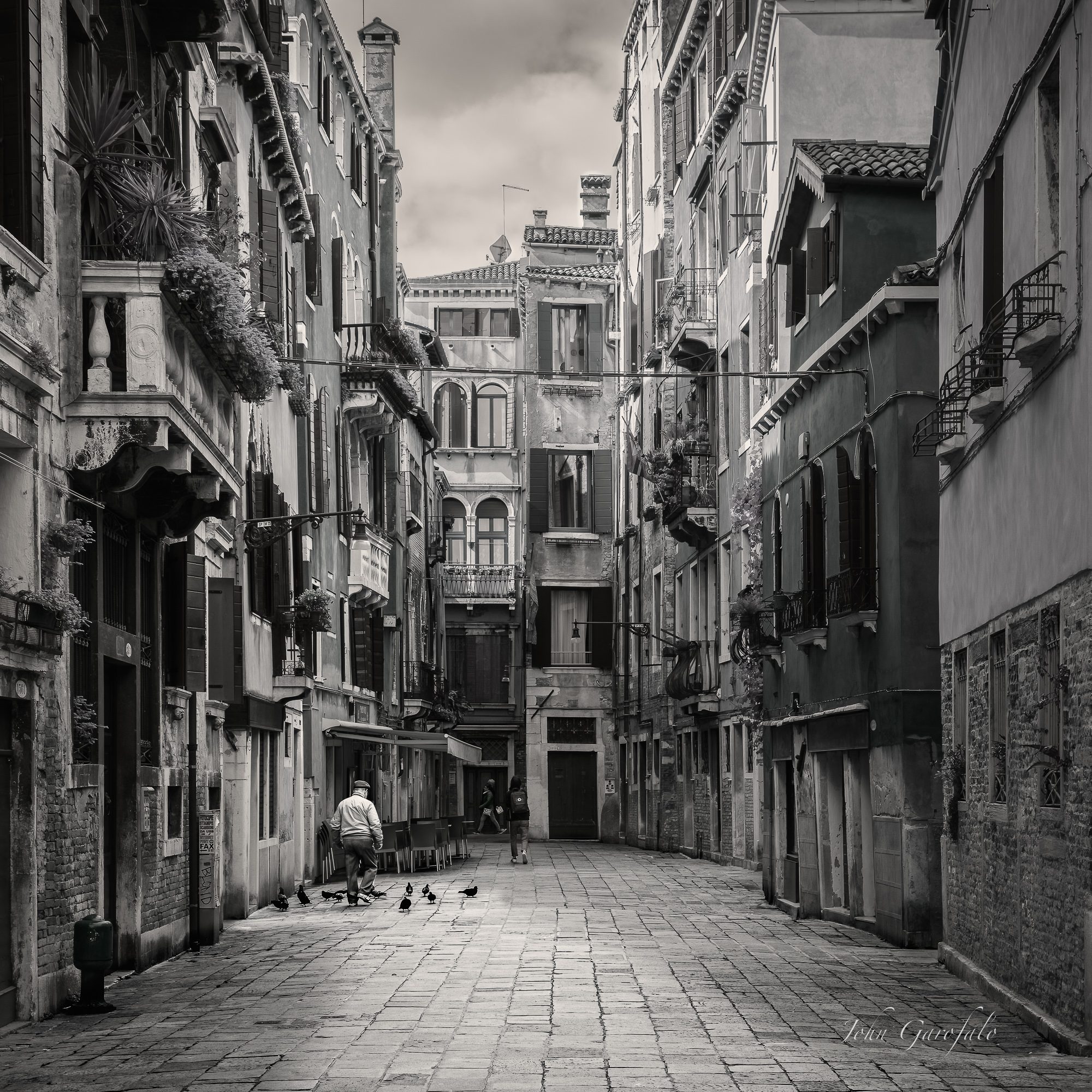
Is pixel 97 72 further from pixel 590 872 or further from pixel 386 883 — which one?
pixel 590 872

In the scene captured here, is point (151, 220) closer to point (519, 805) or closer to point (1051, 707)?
point (1051, 707)

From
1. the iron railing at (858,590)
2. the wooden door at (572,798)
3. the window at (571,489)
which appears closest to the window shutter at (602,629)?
the window at (571,489)

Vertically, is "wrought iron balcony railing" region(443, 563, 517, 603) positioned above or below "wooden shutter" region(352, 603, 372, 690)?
above

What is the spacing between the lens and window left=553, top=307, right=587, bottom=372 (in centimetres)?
5178

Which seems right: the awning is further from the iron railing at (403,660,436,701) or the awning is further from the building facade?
the building facade

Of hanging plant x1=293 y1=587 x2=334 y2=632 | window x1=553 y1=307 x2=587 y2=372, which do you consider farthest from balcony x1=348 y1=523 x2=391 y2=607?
window x1=553 y1=307 x2=587 y2=372

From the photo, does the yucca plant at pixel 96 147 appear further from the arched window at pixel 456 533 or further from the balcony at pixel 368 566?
the arched window at pixel 456 533

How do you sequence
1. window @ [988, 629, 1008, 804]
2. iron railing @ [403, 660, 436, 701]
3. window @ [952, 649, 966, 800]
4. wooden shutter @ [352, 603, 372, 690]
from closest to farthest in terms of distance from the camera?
1. window @ [988, 629, 1008, 804]
2. window @ [952, 649, 966, 800]
3. wooden shutter @ [352, 603, 372, 690]
4. iron railing @ [403, 660, 436, 701]

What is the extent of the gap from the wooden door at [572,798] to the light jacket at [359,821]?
2467 centimetres

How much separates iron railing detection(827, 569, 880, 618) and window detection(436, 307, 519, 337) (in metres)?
38.5

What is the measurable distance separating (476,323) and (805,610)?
37.1 metres

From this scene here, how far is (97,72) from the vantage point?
14.1 metres

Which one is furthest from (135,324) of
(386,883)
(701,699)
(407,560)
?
(407,560)

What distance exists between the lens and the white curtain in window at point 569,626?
4928cm
